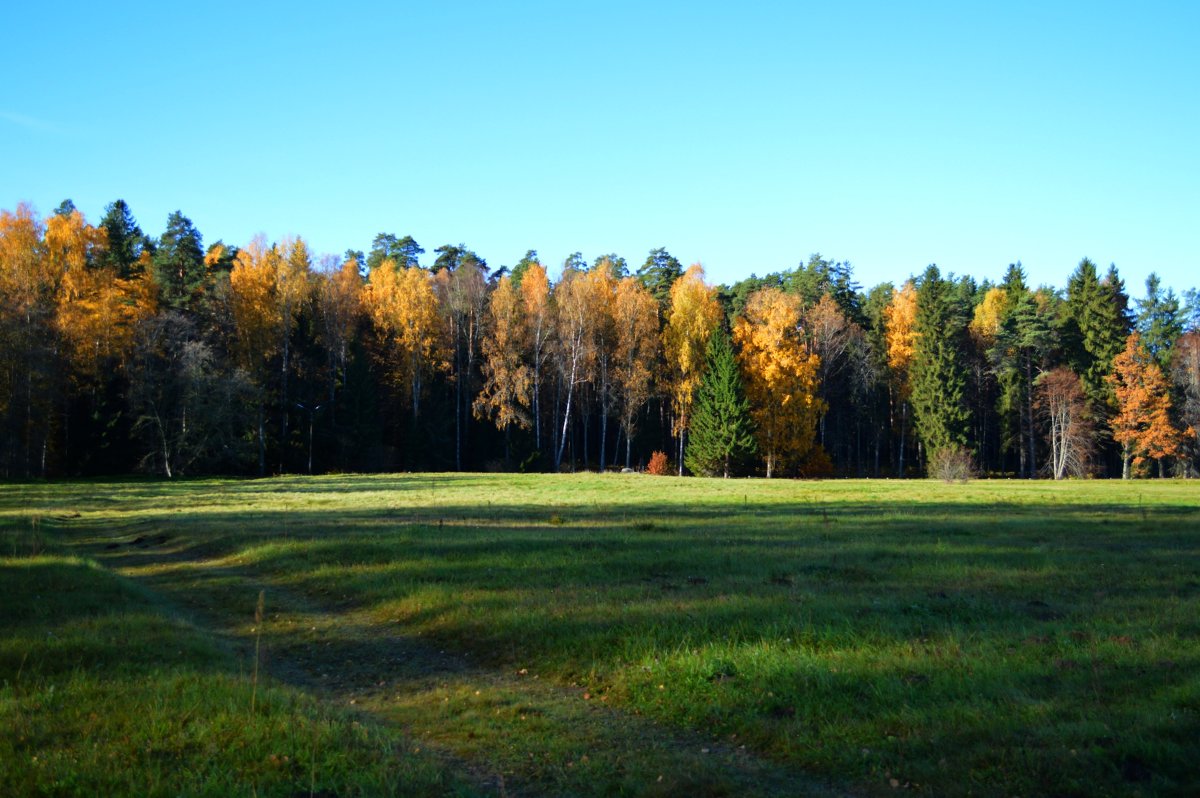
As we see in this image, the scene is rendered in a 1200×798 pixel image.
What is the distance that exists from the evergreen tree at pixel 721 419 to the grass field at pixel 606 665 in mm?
39758

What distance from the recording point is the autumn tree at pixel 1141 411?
62188mm

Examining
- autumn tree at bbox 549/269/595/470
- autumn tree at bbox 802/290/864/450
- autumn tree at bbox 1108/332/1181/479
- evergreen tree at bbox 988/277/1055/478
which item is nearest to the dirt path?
autumn tree at bbox 549/269/595/470

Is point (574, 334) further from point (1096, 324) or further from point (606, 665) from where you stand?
point (606, 665)

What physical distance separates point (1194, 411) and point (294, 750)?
Answer: 78.4 metres

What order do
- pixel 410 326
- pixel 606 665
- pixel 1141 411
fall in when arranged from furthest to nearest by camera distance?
pixel 1141 411, pixel 410 326, pixel 606 665

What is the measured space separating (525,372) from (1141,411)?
50.8 metres

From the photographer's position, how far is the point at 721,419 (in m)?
59.0

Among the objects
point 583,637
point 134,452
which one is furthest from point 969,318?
point 583,637

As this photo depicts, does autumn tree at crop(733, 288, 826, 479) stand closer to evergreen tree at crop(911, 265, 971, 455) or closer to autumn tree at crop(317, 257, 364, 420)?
evergreen tree at crop(911, 265, 971, 455)

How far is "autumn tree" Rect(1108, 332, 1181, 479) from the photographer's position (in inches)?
2448

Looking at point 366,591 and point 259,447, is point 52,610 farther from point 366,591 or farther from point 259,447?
point 259,447

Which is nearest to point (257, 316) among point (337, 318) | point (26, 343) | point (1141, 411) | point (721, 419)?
point (337, 318)

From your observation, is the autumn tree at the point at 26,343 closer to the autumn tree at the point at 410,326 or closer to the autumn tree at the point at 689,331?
the autumn tree at the point at 410,326

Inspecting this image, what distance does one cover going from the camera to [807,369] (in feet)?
199
